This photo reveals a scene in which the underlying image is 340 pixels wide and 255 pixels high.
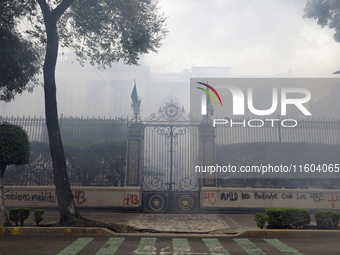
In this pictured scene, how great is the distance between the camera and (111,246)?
5230 mm

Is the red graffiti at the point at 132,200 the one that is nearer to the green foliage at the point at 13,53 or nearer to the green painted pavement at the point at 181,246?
the green painted pavement at the point at 181,246

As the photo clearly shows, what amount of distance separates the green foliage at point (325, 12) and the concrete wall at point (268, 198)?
8003 millimetres

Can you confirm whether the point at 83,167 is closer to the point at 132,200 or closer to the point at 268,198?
the point at 132,200

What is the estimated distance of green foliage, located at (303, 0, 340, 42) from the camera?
11992 millimetres

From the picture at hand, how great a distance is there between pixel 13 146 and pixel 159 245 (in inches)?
199

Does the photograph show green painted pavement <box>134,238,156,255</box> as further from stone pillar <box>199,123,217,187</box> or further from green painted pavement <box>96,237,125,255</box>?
stone pillar <box>199,123,217,187</box>

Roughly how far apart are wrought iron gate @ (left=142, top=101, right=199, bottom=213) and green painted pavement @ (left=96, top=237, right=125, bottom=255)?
3759 mm

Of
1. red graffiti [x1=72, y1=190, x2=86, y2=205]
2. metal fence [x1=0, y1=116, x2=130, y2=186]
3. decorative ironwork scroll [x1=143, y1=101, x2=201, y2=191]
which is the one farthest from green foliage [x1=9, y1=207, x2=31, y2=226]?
decorative ironwork scroll [x1=143, y1=101, x2=201, y2=191]

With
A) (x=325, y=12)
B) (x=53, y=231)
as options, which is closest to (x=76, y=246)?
(x=53, y=231)

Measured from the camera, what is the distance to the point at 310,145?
10547 mm

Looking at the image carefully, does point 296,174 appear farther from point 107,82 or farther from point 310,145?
point 107,82

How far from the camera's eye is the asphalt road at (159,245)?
482 cm

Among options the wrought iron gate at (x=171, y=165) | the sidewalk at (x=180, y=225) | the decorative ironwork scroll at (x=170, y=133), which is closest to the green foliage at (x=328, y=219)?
the sidewalk at (x=180, y=225)

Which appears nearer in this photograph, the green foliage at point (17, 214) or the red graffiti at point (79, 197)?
the green foliage at point (17, 214)
